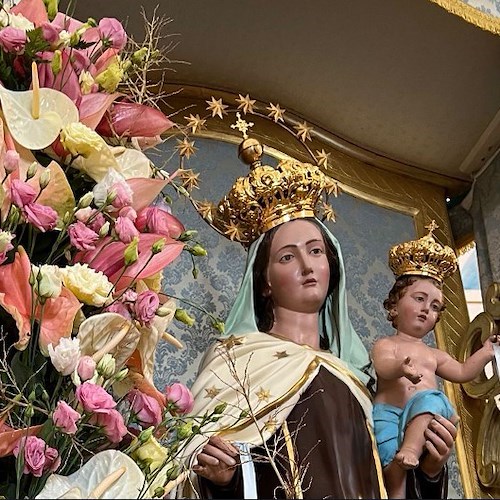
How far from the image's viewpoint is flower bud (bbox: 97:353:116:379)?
1.01 meters

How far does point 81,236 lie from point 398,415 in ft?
2.78

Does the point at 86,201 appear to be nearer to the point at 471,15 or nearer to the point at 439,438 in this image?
the point at 439,438

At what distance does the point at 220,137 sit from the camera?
2.57 m

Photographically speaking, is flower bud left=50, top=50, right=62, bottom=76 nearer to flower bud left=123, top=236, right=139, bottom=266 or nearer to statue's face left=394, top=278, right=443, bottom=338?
flower bud left=123, top=236, right=139, bottom=266

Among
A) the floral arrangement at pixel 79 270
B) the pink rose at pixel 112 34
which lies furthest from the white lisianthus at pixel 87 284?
the pink rose at pixel 112 34

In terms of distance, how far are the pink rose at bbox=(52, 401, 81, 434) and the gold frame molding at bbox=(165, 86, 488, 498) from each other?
156 centimetres

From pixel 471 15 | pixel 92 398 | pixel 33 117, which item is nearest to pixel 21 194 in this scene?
pixel 33 117

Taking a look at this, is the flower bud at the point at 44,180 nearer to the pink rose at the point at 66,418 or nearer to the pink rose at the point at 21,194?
the pink rose at the point at 21,194

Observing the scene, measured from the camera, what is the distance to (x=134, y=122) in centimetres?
129

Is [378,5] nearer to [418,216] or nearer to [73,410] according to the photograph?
[418,216]

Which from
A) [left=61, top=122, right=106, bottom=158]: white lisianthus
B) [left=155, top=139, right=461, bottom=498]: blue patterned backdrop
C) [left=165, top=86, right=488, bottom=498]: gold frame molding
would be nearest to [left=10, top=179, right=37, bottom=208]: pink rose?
[left=61, top=122, right=106, bottom=158]: white lisianthus

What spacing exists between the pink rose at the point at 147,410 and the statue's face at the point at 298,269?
778 mm

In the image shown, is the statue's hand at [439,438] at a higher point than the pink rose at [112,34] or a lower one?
lower

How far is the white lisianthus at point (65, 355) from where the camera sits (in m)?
1.00
